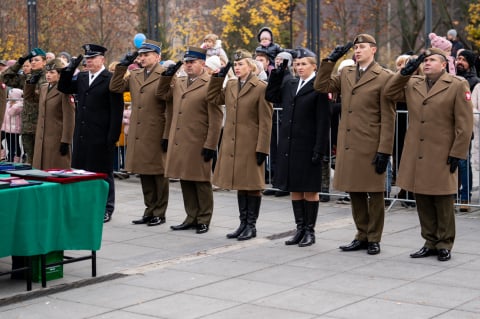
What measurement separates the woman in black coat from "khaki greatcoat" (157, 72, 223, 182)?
0.99m

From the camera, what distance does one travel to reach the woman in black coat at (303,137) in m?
10.0

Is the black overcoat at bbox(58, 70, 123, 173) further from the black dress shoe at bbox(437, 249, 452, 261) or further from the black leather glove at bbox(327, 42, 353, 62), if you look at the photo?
the black dress shoe at bbox(437, 249, 452, 261)

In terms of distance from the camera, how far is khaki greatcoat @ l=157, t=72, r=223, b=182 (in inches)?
435

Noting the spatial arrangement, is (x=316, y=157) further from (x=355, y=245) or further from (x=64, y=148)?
(x=64, y=148)

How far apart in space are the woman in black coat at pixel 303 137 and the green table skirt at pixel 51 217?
2.12 meters

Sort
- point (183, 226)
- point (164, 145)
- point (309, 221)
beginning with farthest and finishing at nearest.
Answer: point (164, 145) → point (183, 226) → point (309, 221)

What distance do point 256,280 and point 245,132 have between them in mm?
2398

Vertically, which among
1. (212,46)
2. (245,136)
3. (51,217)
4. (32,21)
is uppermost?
(32,21)

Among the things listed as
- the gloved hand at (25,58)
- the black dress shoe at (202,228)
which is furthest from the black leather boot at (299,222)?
the gloved hand at (25,58)

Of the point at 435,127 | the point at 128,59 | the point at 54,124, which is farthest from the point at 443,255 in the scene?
the point at 54,124

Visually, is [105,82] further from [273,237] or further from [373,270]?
[373,270]

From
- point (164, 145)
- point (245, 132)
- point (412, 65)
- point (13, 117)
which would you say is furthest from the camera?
point (13, 117)

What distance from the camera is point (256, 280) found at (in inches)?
340

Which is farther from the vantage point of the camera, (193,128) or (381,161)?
(193,128)
